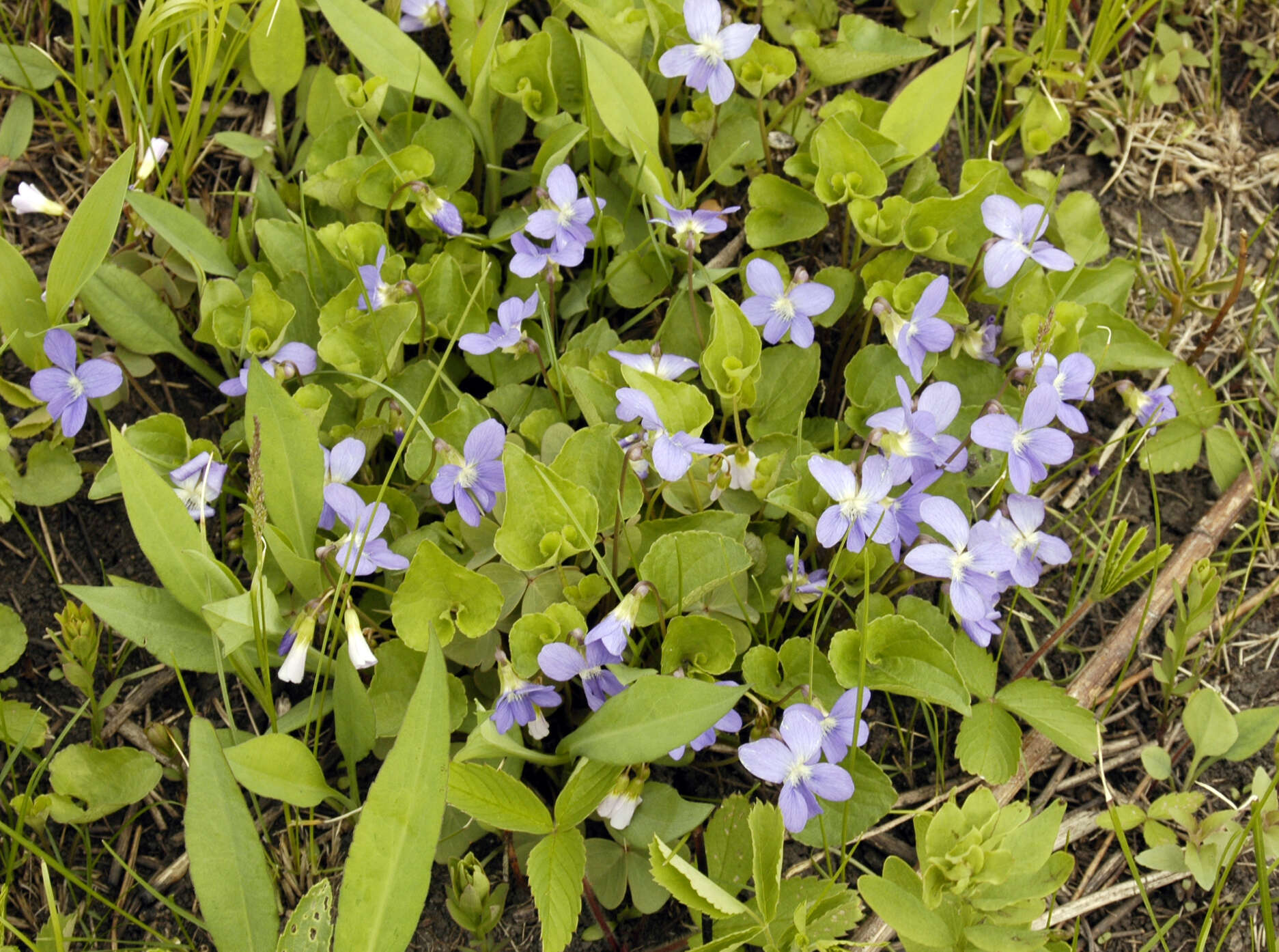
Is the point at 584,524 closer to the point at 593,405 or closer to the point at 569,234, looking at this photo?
the point at 593,405

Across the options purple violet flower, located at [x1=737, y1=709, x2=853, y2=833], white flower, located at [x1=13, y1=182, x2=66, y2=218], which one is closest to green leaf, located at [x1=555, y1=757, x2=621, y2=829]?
purple violet flower, located at [x1=737, y1=709, x2=853, y2=833]

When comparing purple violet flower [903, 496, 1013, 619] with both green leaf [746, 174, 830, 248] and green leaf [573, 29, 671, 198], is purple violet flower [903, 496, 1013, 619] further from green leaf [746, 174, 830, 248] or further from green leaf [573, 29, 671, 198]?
green leaf [573, 29, 671, 198]

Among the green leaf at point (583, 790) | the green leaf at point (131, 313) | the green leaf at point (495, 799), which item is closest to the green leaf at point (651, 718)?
the green leaf at point (583, 790)

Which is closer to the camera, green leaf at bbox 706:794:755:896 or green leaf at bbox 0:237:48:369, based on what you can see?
green leaf at bbox 706:794:755:896

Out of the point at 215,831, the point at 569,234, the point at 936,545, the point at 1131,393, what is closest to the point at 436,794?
the point at 215,831

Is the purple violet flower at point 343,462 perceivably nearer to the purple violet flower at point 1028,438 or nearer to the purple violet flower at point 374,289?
the purple violet flower at point 374,289

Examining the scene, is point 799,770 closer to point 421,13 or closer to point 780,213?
point 780,213
